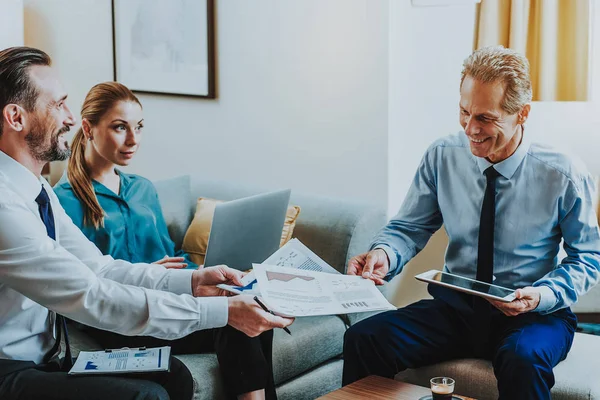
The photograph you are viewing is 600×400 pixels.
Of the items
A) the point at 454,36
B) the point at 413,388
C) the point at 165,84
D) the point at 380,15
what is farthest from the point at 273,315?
the point at 165,84

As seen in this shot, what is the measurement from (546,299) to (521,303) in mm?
117

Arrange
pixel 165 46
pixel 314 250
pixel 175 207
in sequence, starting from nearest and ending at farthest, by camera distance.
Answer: pixel 314 250 → pixel 175 207 → pixel 165 46

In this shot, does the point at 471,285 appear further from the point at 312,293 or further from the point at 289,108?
the point at 289,108

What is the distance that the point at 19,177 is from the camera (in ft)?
6.88

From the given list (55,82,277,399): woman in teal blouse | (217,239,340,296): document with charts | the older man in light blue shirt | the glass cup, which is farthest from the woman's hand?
the glass cup

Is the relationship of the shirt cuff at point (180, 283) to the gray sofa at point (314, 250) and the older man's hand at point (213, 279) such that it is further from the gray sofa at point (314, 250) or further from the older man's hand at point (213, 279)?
the gray sofa at point (314, 250)

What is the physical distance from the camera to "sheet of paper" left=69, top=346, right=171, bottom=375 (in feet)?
6.70

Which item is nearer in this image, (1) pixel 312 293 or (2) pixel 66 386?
(2) pixel 66 386

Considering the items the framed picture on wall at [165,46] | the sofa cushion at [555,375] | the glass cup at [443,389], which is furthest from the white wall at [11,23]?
the glass cup at [443,389]

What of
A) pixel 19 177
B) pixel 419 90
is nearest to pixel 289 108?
pixel 419 90

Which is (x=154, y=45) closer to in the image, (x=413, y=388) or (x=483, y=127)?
(x=483, y=127)

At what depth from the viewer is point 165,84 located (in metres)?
3.99

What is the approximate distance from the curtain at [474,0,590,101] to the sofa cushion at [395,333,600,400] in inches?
59.3

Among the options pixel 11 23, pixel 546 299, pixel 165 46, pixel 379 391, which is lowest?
pixel 379 391
